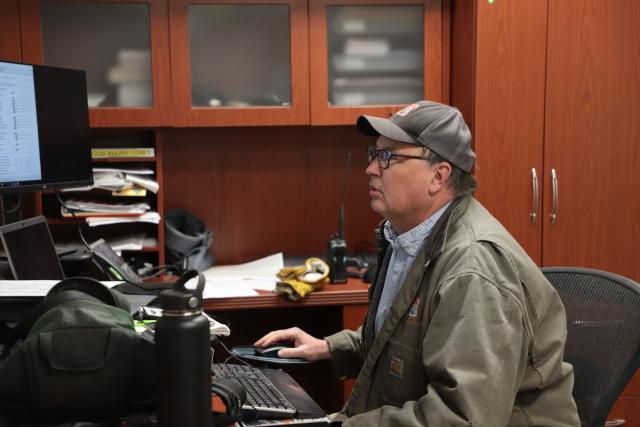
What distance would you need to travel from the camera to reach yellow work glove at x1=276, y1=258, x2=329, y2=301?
2471 millimetres

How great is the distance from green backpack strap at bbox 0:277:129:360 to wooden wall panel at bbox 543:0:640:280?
209 cm

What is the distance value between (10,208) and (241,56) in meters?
1.12

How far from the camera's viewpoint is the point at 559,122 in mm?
2686

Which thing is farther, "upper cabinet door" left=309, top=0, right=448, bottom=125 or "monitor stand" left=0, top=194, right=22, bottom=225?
"upper cabinet door" left=309, top=0, right=448, bottom=125

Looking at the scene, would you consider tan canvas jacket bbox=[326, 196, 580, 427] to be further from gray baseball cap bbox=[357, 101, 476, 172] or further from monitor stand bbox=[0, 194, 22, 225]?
monitor stand bbox=[0, 194, 22, 225]

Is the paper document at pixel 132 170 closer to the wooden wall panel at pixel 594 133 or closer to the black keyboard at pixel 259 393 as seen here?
the black keyboard at pixel 259 393

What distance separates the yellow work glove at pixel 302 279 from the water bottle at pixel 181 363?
162 cm

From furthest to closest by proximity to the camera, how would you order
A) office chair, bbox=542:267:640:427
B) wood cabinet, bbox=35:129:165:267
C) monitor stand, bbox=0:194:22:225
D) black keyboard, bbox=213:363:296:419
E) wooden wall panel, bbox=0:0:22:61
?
wood cabinet, bbox=35:129:165:267, wooden wall panel, bbox=0:0:22:61, monitor stand, bbox=0:194:22:225, office chair, bbox=542:267:640:427, black keyboard, bbox=213:363:296:419

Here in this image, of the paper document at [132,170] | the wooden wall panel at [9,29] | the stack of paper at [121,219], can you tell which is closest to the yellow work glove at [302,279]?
the stack of paper at [121,219]

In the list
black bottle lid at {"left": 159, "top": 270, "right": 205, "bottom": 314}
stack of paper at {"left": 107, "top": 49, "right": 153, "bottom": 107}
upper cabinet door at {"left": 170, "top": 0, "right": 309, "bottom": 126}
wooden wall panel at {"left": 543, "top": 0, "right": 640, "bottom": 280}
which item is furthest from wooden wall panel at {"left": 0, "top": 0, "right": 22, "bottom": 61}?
black bottle lid at {"left": 159, "top": 270, "right": 205, "bottom": 314}

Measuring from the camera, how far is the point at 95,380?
0.88 metres

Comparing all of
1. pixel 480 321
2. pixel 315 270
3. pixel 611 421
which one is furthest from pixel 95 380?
pixel 611 421

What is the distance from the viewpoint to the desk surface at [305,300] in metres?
2.46

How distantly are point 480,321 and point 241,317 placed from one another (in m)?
1.93
